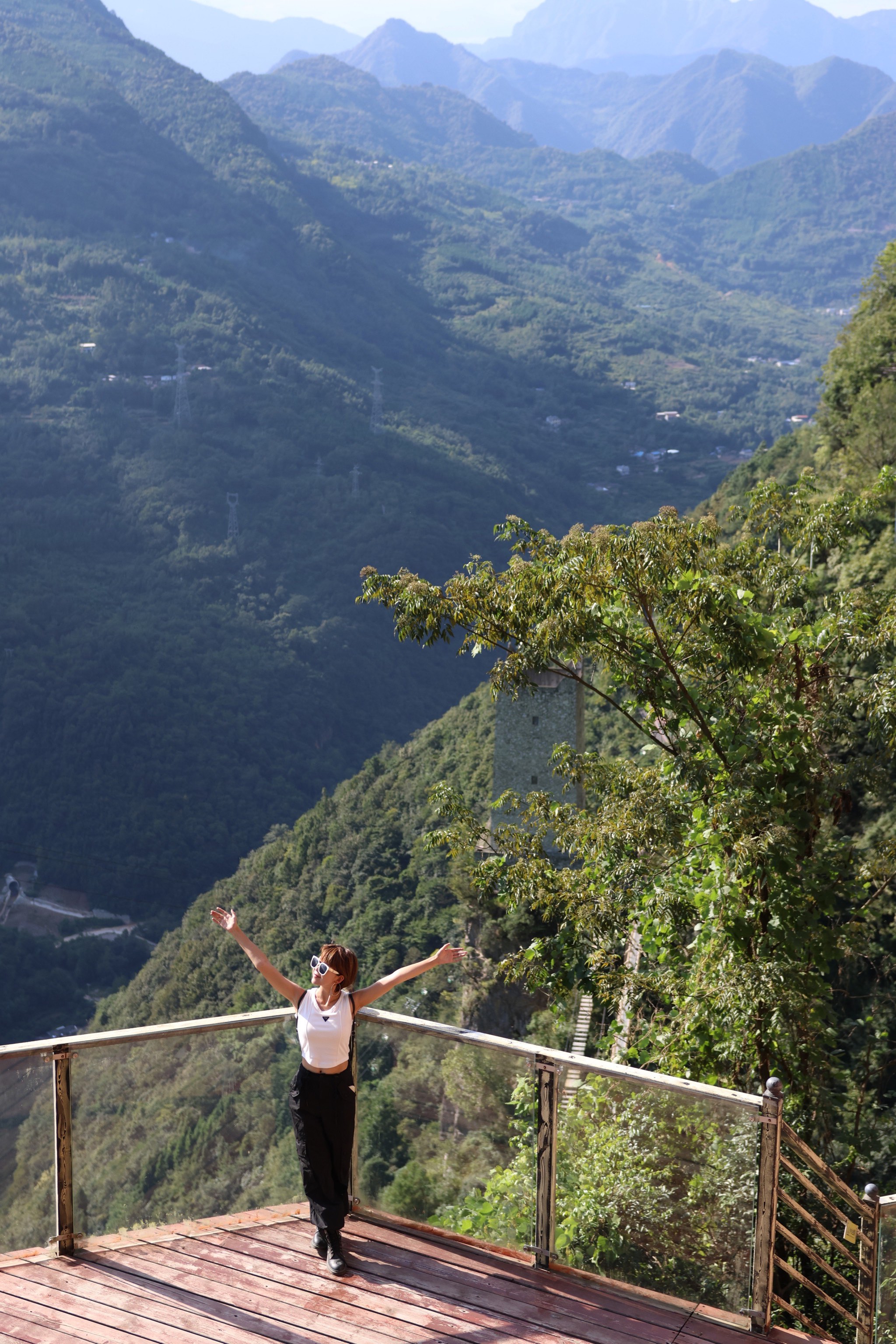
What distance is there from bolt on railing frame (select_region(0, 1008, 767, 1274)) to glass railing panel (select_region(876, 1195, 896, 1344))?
0.77 metres

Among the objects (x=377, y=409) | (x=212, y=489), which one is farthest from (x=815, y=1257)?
(x=377, y=409)

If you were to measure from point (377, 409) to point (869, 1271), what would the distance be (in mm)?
157671

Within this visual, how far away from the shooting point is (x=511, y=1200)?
4410 millimetres

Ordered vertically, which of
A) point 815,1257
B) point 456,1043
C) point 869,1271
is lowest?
point 815,1257

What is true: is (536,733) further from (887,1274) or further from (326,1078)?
(887,1274)

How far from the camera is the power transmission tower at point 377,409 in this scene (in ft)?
503

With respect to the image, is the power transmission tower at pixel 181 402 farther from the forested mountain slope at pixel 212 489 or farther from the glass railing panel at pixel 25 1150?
the glass railing panel at pixel 25 1150

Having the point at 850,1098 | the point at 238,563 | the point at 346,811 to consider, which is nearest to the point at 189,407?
the point at 238,563

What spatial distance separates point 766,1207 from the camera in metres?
4.00

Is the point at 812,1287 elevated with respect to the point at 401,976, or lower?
lower

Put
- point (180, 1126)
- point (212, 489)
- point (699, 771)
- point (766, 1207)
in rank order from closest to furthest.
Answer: point (766, 1207)
point (180, 1126)
point (699, 771)
point (212, 489)

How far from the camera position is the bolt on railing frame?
4.25 metres

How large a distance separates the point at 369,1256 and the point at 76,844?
3478 inches

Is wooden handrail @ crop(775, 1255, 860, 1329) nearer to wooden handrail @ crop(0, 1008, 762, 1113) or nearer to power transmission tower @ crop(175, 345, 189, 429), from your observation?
wooden handrail @ crop(0, 1008, 762, 1113)
